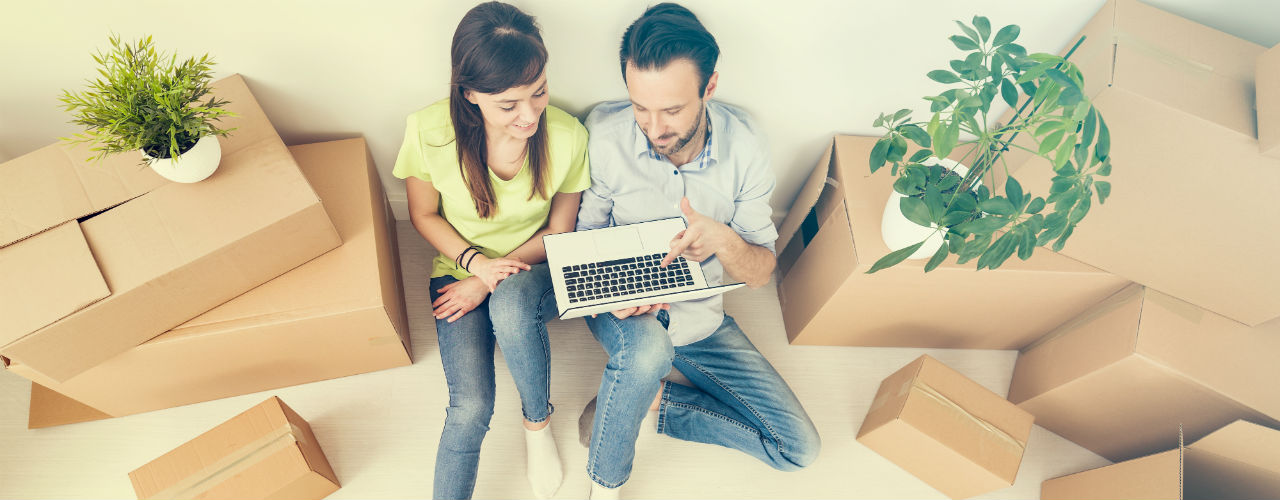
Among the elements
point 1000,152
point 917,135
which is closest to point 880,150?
point 917,135

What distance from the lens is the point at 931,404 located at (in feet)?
4.41

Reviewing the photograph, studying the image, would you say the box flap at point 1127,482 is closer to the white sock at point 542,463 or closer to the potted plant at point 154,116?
the white sock at point 542,463

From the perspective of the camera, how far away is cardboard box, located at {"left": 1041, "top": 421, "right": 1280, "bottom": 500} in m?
1.17

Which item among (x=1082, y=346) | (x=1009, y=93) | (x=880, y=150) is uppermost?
(x=1009, y=93)

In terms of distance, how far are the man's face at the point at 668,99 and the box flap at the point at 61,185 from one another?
838mm

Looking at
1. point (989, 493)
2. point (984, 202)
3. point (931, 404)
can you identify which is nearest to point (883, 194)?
point (984, 202)

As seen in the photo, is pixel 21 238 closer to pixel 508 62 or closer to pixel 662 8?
pixel 508 62

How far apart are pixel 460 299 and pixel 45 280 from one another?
2.12 feet

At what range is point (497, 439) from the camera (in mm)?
1464

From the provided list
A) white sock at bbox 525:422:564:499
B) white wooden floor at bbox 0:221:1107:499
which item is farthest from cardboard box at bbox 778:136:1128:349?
white sock at bbox 525:422:564:499

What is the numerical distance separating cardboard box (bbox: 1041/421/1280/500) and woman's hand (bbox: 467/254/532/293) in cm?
131

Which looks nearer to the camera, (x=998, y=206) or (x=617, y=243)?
(x=998, y=206)

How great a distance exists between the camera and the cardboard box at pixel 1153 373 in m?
1.22

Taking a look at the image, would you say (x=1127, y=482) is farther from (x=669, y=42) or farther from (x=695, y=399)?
(x=669, y=42)
